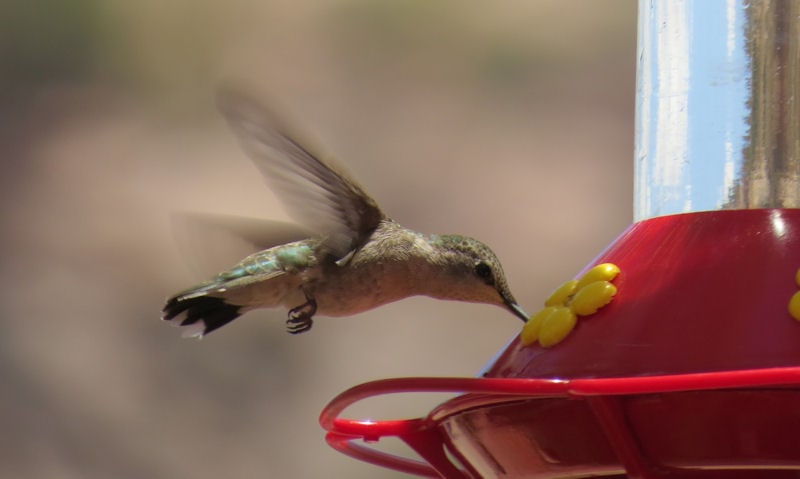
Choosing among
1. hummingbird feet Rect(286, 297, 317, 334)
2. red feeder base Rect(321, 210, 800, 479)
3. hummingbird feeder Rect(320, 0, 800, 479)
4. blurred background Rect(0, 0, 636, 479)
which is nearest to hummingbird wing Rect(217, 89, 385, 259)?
hummingbird feet Rect(286, 297, 317, 334)

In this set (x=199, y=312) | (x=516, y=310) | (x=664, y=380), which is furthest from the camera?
(x=199, y=312)

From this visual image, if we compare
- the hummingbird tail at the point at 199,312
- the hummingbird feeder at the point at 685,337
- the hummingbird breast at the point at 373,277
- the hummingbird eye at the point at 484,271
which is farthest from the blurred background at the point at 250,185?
the hummingbird feeder at the point at 685,337

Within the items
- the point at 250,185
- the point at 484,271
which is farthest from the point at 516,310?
the point at 250,185

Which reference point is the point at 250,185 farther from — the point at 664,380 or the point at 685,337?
the point at 664,380

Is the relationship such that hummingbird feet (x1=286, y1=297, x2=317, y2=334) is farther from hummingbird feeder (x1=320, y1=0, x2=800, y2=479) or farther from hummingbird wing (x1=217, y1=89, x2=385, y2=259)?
hummingbird feeder (x1=320, y1=0, x2=800, y2=479)

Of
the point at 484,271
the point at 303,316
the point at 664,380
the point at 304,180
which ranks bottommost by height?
the point at 303,316

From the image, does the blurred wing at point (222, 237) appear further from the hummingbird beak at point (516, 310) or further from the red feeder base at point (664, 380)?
the red feeder base at point (664, 380)

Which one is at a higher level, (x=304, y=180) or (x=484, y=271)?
(x=304, y=180)
